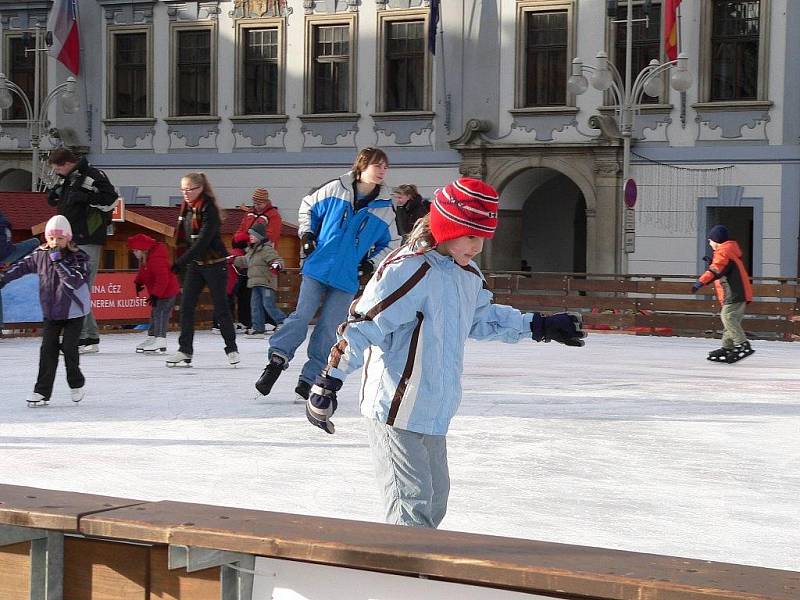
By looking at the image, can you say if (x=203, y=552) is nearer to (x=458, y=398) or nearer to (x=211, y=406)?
(x=458, y=398)

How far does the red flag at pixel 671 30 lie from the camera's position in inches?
882

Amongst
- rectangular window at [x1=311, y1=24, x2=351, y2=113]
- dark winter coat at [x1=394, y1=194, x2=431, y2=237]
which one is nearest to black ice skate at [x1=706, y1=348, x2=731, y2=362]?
dark winter coat at [x1=394, y1=194, x2=431, y2=237]

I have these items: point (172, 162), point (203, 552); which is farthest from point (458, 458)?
point (172, 162)

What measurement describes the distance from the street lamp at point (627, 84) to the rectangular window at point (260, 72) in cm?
639

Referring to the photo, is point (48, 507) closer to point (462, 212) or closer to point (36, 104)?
point (462, 212)

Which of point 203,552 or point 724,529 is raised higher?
point 203,552

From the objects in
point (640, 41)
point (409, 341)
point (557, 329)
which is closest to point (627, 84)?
point (640, 41)

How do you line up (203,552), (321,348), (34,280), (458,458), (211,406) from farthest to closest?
(34,280) → (211,406) → (321,348) → (458,458) → (203,552)

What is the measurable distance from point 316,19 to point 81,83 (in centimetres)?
520

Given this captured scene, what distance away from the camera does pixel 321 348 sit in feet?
28.9

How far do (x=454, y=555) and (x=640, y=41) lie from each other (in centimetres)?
2186

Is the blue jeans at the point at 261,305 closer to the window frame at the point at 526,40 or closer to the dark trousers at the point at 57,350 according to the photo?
the dark trousers at the point at 57,350

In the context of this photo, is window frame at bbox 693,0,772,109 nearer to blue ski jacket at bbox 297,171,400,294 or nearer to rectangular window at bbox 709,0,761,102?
rectangular window at bbox 709,0,761,102

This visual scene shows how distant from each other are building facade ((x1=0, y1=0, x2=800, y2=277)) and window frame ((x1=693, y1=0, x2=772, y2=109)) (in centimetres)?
2
